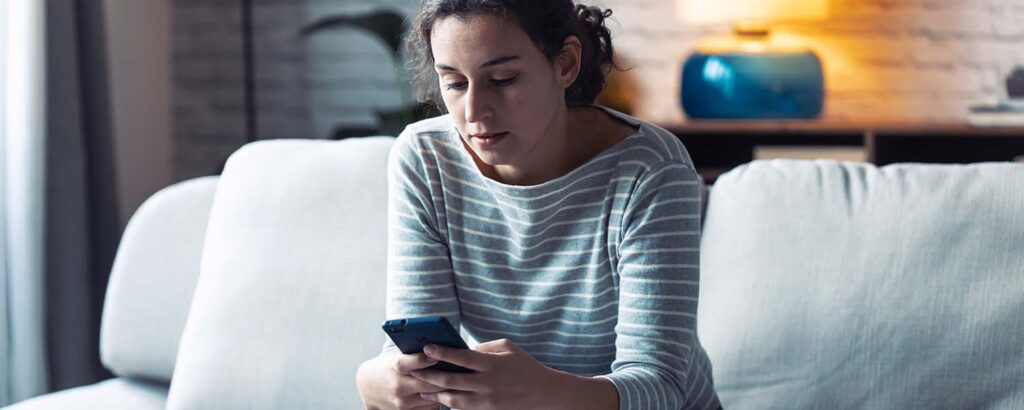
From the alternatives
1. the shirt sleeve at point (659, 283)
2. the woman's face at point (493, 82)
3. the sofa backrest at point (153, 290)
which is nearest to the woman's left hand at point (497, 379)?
the shirt sleeve at point (659, 283)

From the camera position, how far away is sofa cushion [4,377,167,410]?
172cm

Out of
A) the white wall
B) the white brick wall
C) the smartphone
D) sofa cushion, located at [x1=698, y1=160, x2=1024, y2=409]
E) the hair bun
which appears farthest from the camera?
the white wall

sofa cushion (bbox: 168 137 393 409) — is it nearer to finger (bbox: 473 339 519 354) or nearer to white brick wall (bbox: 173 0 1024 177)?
finger (bbox: 473 339 519 354)

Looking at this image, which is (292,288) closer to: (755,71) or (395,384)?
(395,384)

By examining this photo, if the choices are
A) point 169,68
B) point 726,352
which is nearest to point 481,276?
point 726,352

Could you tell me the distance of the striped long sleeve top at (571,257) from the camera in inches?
50.3

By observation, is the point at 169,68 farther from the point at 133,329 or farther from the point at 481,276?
the point at 481,276

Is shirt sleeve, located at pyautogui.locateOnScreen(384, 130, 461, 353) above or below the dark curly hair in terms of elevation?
below

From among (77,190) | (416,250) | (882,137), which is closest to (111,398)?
(416,250)

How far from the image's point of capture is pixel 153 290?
1.82 m

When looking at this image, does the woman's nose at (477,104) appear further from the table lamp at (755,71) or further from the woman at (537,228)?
the table lamp at (755,71)

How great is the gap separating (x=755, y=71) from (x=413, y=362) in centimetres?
205

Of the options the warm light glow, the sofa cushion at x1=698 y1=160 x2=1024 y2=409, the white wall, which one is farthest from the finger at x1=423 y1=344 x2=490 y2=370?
the white wall

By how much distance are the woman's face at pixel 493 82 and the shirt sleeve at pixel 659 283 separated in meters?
0.14
